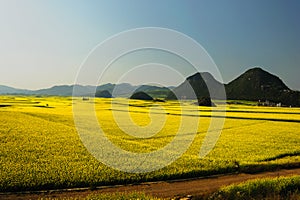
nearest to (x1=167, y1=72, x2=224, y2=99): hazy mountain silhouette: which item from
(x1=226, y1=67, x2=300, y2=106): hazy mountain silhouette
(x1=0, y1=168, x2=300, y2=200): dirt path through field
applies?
(x1=0, y1=168, x2=300, y2=200): dirt path through field

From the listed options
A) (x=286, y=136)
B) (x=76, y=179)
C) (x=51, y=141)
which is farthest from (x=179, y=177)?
(x=286, y=136)

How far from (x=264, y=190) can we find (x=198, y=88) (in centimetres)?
18317

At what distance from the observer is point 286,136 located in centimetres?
3347

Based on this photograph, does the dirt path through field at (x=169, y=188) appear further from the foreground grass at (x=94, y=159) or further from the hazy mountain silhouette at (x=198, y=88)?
the hazy mountain silhouette at (x=198, y=88)

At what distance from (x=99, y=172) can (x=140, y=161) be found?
3.74 metres

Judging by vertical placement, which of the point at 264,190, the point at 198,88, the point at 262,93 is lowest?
the point at 264,190

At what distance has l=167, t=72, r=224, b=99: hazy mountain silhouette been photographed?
5193 cm

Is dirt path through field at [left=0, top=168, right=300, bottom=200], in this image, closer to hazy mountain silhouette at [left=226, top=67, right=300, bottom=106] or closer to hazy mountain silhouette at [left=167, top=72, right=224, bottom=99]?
hazy mountain silhouette at [left=167, top=72, right=224, bottom=99]

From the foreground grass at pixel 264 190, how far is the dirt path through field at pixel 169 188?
102 cm

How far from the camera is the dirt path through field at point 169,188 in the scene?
13719 millimetres

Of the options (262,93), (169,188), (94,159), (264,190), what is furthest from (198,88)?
(264,190)

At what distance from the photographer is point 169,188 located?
15375 millimetres

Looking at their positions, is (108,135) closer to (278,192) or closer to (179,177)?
(179,177)

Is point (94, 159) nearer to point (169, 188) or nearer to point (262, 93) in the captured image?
point (169, 188)
